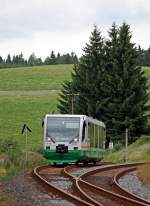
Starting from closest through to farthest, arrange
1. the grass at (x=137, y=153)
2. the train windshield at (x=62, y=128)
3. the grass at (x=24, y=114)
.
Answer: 1. the train windshield at (x=62, y=128)
2. the grass at (x=137, y=153)
3. the grass at (x=24, y=114)

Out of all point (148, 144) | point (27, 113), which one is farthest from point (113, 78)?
point (27, 113)

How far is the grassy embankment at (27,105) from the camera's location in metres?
62.3

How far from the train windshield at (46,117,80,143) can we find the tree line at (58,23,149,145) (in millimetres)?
25918

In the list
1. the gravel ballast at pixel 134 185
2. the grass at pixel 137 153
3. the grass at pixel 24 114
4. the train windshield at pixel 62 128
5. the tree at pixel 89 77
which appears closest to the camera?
the gravel ballast at pixel 134 185

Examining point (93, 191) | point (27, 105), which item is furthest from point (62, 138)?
point (27, 105)

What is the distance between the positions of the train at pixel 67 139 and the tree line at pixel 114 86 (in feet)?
83.8

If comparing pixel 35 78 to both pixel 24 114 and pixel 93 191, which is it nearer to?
pixel 24 114

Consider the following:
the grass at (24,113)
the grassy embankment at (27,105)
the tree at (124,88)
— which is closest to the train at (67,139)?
the grassy embankment at (27,105)

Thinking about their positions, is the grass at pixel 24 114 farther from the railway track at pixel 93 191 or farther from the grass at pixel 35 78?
the railway track at pixel 93 191

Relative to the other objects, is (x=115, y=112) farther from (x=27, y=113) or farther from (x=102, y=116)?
(x=27, y=113)

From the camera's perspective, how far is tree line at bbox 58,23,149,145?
60.2 meters

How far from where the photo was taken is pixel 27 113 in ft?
283

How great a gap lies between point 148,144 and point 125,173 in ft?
83.8

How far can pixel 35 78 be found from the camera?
11969 centimetres
